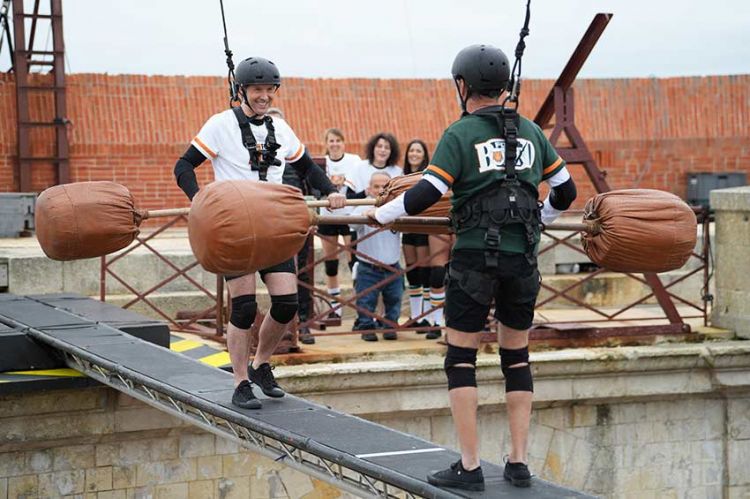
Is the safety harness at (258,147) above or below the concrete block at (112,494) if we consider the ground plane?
above

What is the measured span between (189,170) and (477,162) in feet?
7.70

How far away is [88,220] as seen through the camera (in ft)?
29.3

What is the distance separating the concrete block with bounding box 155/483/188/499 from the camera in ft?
37.4

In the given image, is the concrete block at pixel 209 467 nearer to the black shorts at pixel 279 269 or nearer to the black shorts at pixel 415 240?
the black shorts at pixel 415 240

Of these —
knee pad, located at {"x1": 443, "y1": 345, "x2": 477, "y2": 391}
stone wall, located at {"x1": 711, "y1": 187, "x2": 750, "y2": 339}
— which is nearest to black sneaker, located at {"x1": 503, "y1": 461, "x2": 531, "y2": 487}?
knee pad, located at {"x1": 443, "y1": 345, "x2": 477, "y2": 391}

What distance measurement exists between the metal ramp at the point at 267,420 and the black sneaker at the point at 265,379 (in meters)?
0.08

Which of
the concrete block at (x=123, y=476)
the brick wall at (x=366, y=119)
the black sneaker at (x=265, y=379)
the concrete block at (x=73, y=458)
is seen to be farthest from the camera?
the brick wall at (x=366, y=119)

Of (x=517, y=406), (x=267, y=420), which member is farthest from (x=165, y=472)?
(x=517, y=406)

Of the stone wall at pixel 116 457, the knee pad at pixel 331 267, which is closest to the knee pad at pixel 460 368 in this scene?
the stone wall at pixel 116 457

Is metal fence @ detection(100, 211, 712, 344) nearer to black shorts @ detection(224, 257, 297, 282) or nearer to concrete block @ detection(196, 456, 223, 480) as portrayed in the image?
concrete block @ detection(196, 456, 223, 480)

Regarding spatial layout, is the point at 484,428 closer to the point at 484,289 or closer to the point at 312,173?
the point at 312,173

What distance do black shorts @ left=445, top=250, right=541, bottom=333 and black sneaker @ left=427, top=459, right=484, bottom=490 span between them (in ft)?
2.31

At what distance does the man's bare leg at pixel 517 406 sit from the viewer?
705 cm

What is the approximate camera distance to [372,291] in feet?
42.7
